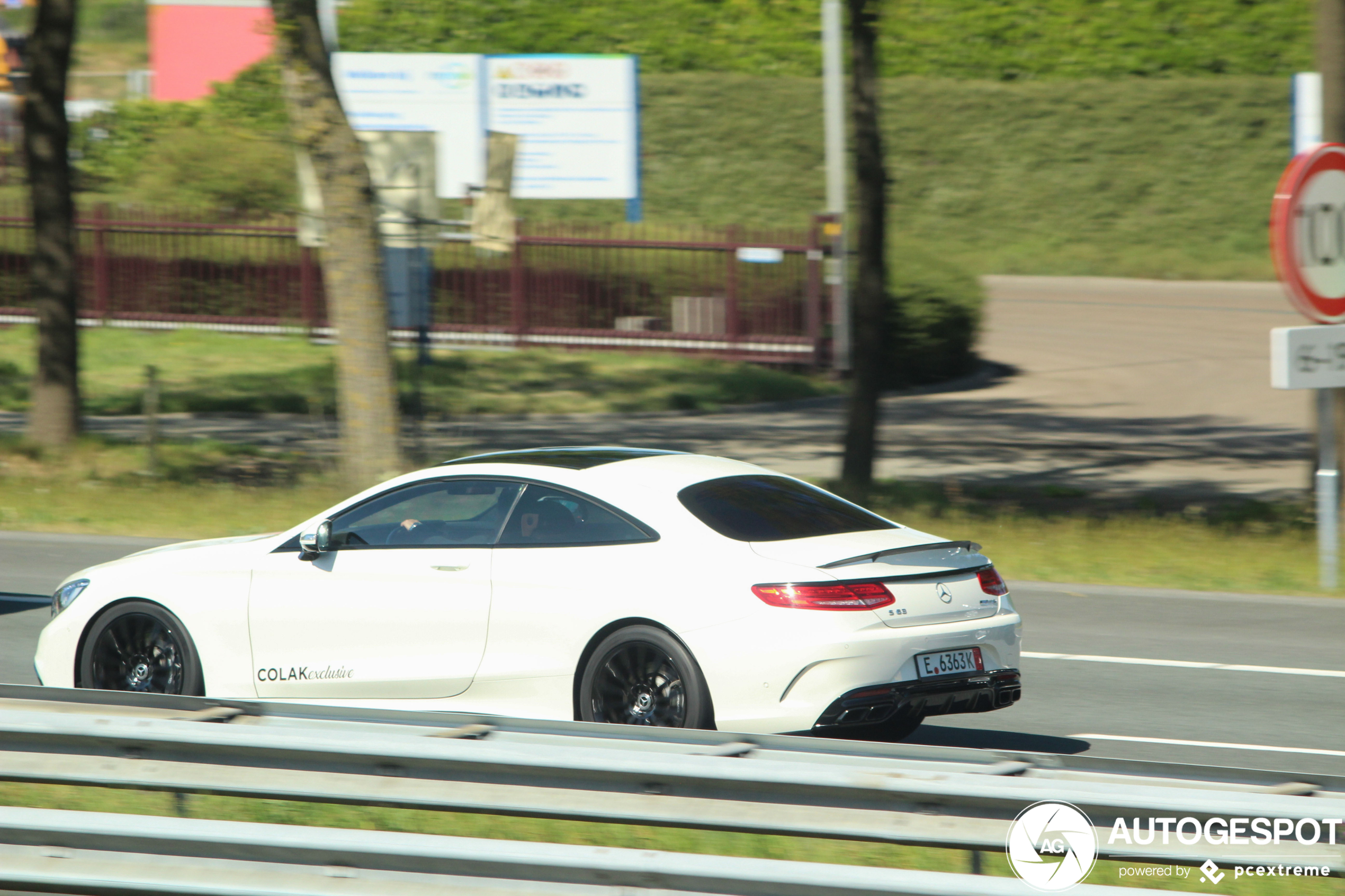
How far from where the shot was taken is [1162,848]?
13.6ft

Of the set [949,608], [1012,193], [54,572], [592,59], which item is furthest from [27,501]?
[1012,193]

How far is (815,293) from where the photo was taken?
2717 cm

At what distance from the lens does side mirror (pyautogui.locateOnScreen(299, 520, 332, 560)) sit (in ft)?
24.5

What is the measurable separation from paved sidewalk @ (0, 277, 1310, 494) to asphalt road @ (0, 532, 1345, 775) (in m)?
5.30

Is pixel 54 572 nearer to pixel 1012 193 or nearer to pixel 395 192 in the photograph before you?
pixel 395 192

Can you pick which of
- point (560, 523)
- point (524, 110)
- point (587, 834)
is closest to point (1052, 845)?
point (587, 834)

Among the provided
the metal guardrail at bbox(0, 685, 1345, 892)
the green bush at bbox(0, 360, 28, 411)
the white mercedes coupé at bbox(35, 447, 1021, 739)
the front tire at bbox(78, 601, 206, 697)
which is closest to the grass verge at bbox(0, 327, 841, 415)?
the green bush at bbox(0, 360, 28, 411)

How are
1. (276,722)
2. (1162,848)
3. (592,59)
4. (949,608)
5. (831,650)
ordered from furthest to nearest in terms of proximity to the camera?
(592,59), (949,608), (831,650), (276,722), (1162,848)

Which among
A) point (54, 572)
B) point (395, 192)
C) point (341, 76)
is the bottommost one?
point (54, 572)

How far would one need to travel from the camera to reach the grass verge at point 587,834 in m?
5.26

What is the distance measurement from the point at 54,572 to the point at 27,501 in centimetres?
343

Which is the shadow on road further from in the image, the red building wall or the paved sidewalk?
the red building wall

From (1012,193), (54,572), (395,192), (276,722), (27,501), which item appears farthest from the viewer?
(1012,193)

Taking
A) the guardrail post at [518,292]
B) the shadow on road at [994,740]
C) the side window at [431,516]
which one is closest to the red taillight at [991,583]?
the shadow on road at [994,740]
